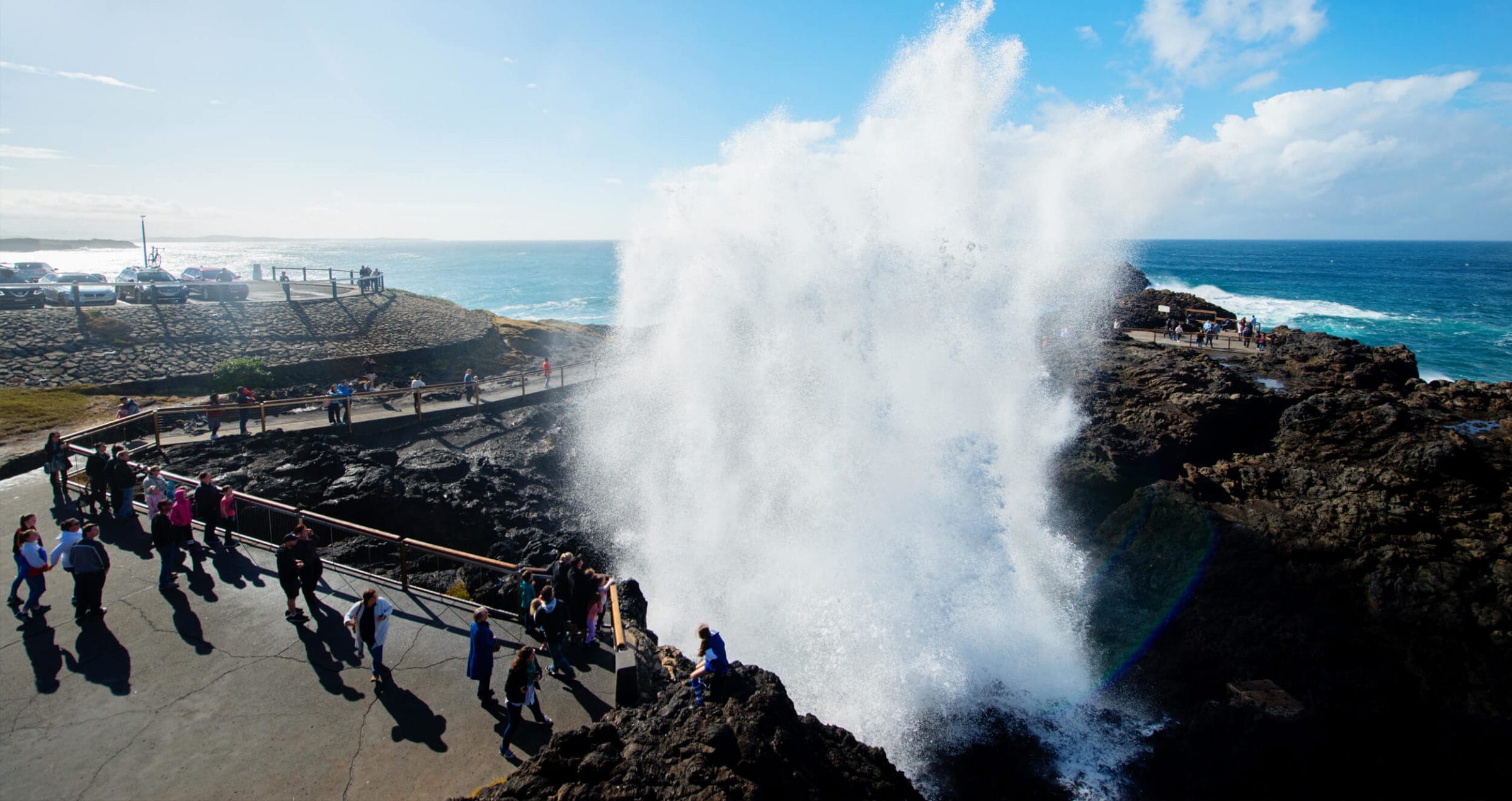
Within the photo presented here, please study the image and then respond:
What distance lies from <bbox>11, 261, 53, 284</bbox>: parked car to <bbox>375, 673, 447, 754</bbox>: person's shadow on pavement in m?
43.2

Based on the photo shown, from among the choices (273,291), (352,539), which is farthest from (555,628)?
(273,291)

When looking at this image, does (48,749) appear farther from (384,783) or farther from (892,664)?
(892,664)

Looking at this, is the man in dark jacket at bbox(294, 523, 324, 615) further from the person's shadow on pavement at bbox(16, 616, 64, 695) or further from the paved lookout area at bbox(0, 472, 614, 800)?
the person's shadow on pavement at bbox(16, 616, 64, 695)

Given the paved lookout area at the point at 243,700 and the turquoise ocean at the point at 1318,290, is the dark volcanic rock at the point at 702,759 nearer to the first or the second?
the paved lookout area at the point at 243,700

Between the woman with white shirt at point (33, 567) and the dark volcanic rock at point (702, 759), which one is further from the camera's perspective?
the woman with white shirt at point (33, 567)

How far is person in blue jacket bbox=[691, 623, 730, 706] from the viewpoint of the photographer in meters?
6.25

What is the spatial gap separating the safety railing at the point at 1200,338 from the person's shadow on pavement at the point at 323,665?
30.9 metres

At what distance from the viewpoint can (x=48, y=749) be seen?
5.71 metres

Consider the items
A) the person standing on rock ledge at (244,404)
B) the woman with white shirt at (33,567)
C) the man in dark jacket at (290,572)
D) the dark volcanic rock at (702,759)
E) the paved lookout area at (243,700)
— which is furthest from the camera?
the person standing on rock ledge at (244,404)

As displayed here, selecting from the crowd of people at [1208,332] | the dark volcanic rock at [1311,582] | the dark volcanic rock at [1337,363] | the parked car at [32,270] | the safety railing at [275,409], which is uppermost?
the parked car at [32,270]

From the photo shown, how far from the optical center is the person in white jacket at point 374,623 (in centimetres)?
675

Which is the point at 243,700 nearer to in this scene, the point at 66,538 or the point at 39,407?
the point at 66,538

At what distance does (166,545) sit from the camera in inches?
334

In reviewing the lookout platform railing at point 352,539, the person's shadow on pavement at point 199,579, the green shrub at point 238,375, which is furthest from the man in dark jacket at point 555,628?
the green shrub at point 238,375
